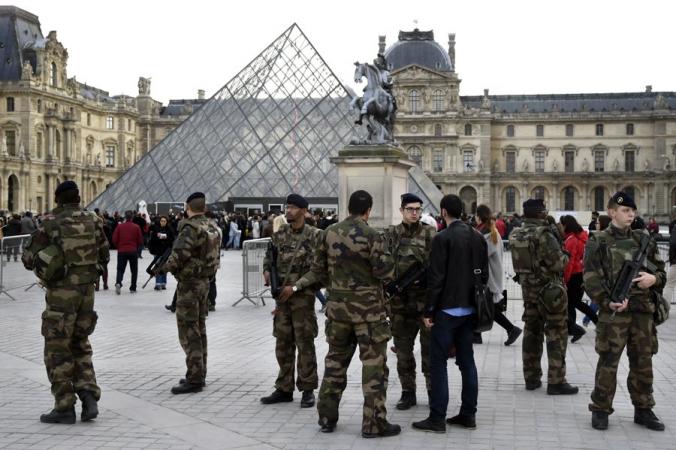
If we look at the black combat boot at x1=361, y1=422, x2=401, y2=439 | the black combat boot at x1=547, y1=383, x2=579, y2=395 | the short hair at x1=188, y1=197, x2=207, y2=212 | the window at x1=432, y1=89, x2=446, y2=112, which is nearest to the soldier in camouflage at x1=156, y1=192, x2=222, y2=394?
the short hair at x1=188, y1=197, x2=207, y2=212

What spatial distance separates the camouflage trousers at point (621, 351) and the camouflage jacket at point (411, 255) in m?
1.26

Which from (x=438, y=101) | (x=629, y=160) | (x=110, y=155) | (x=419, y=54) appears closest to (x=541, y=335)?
(x=438, y=101)

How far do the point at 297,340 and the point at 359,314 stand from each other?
0.94m

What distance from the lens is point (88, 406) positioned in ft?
18.3

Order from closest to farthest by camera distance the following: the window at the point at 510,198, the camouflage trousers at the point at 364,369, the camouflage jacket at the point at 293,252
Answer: the camouflage trousers at the point at 364,369 < the camouflage jacket at the point at 293,252 < the window at the point at 510,198

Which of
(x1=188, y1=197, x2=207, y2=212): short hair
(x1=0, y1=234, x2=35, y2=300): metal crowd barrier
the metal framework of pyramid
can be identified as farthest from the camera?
the metal framework of pyramid

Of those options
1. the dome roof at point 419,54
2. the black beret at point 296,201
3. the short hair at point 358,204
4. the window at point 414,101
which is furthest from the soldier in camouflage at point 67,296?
the dome roof at point 419,54

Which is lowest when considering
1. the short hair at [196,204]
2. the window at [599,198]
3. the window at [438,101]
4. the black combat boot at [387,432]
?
Answer: the black combat boot at [387,432]

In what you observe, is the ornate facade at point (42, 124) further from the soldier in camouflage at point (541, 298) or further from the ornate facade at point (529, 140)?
the soldier in camouflage at point (541, 298)

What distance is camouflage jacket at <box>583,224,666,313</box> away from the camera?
532 cm

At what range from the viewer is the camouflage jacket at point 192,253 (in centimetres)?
639

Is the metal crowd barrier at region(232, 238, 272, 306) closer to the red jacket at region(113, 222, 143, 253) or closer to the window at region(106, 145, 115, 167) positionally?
the red jacket at region(113, 222, 143, 253)

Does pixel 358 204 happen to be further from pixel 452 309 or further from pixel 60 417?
pixel 60 417

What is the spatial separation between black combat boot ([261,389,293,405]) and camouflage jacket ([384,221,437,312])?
1.05 meters
